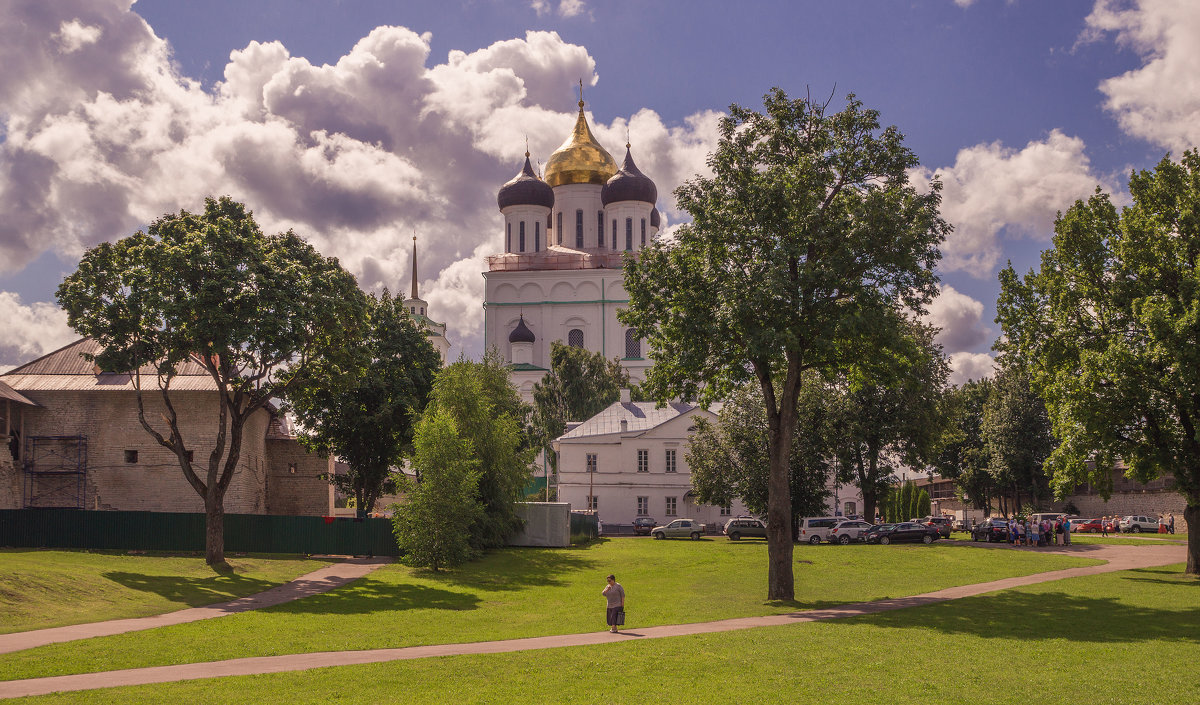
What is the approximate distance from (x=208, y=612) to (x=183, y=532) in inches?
610

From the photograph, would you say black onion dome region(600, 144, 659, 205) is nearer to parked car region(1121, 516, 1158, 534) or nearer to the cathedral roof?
the cathedral roof

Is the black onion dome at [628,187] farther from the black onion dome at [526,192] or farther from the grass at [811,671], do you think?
the grass at [811,671]

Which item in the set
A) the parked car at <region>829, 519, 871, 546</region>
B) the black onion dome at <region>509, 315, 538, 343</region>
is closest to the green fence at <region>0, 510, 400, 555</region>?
the parked car at <region>829, 519, 871, 546</region>

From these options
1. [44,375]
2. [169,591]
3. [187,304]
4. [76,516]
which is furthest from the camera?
[44,375]

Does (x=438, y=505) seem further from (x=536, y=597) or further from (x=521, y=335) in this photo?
(x=521, y=335)

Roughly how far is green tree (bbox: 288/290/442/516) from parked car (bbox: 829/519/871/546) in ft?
63.2

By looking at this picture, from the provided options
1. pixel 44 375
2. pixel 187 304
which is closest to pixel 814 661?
pixel 187 304

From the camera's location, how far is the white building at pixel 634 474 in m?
57.9

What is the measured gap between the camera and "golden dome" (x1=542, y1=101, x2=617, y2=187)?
96.7 metres

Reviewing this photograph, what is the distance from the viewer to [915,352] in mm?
25906

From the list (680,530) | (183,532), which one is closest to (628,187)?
(680,530)

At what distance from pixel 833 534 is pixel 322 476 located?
80.4ft

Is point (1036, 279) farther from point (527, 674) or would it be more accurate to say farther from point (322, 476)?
point (322, 476)

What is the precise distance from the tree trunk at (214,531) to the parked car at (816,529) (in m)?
25.3
